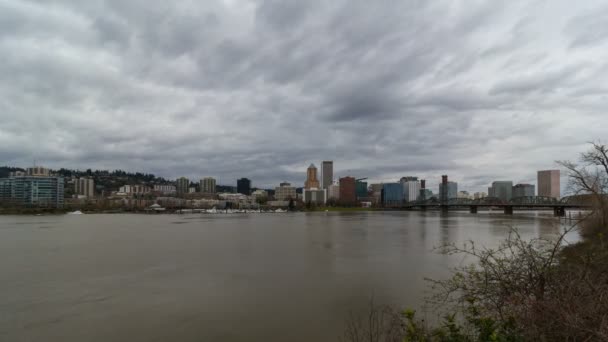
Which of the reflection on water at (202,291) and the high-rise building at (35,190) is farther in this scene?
the high-rise building at (35,190)

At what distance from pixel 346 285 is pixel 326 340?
18.2 ft

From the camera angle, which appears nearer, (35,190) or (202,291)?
(202,291)

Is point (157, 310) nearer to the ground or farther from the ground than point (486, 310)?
nearer to the ground

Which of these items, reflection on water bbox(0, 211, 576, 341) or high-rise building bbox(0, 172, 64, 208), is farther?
high-rise building bbox(0, 172, 64, 208)

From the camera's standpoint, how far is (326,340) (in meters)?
8.35

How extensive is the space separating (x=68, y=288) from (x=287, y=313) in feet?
31.0

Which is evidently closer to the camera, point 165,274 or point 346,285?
point 346,285

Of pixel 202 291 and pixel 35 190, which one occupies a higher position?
pixel 35 190

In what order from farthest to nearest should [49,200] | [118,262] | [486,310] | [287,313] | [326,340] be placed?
[49,200] → [118,262] → [287,313] → [326,340] → [486,310]

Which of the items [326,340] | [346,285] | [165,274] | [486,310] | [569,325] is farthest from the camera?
[165,274]

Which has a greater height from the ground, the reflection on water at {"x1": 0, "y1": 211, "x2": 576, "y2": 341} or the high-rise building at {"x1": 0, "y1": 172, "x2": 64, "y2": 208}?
the high-rise building at {"x1": 0, "y1": 172, "x2": 64, "y2": 208}

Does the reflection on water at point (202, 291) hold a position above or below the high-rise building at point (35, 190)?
below

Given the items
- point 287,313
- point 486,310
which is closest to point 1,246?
point 287,313

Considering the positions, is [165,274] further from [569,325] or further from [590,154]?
[590,154]
